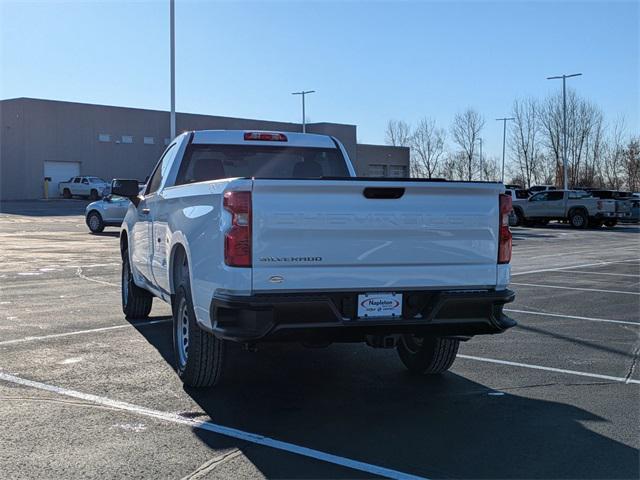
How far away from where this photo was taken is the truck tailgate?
508cm

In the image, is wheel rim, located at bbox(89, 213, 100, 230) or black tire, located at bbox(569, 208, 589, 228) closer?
wheel rim, located at bbox(89, 213, 100, 230)

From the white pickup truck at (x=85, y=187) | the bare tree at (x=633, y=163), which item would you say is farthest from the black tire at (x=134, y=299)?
the bare tree at (x=633, y=163)

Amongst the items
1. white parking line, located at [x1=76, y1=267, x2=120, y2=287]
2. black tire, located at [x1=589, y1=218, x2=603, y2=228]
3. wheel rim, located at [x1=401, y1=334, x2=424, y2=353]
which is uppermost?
black tire, located at [x1=589, y1=218, x2=603, y2=228]

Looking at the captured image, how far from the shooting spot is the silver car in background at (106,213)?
26531 millimetres

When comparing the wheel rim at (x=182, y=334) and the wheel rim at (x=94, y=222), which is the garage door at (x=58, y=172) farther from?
the wheel rim at (x=182, y=334)

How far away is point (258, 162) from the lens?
7.99 m

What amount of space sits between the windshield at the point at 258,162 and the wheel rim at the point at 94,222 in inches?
790

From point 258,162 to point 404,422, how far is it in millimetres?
3588

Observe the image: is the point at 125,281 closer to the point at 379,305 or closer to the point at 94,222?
the point at 379,305

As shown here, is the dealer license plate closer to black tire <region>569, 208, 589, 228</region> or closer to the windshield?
the windshield

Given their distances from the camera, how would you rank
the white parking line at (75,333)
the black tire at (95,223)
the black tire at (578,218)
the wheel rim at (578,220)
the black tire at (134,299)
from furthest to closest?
the wheel rim at (578,220)
the black tire at (578,218)
the black tire at (95,223)
the black tire at (134,299)
the white parking line at (75,333)

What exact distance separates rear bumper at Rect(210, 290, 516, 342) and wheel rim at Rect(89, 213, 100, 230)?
22640 millimetres

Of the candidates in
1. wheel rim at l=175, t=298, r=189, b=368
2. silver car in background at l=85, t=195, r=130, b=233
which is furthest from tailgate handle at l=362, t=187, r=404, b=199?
silver car in background at l=85, t=195, r=130, b=233

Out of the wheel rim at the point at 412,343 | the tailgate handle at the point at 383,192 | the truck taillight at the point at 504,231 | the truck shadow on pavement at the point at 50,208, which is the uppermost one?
the tailgate handle at the point at 383,192
